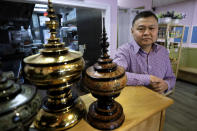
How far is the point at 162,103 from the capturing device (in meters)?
0.61

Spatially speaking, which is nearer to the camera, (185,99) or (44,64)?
(44,64)

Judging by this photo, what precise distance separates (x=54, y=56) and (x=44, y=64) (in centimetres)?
5

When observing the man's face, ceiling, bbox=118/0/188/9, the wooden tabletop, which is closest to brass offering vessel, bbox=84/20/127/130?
the wooden tabletop

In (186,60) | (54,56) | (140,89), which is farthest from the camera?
(186,60)

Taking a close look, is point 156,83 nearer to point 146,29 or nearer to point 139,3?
point 146,29

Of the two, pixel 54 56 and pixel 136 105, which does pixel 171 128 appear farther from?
pixel 54 56

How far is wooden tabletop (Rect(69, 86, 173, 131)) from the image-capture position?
0.48 m

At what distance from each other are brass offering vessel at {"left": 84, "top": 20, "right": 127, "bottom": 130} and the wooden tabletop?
34 mm

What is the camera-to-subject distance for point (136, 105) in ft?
1.96

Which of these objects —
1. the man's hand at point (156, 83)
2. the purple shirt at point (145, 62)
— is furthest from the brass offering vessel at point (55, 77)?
the purple shirt at point (145, 62)

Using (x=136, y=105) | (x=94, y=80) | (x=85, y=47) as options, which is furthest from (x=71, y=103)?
(x=85, y=47)

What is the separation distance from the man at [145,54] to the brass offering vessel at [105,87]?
2.07 ft

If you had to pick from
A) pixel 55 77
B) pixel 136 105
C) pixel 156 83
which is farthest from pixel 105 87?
pixel 156 83

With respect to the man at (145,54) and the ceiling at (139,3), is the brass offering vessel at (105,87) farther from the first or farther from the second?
the ceiling at (139,3)
